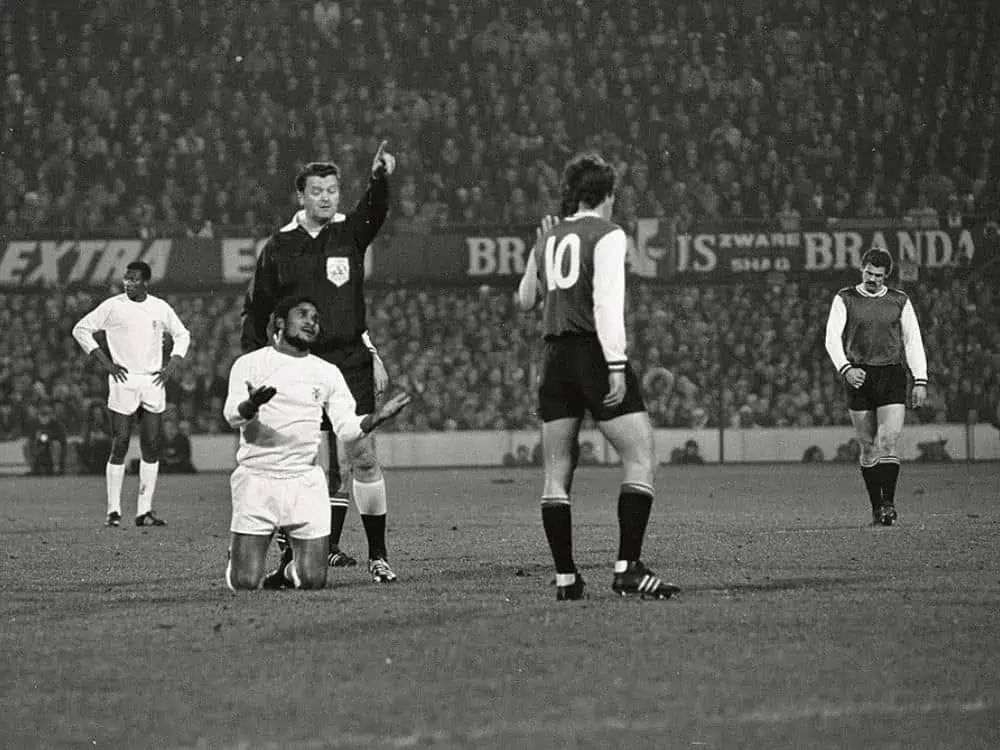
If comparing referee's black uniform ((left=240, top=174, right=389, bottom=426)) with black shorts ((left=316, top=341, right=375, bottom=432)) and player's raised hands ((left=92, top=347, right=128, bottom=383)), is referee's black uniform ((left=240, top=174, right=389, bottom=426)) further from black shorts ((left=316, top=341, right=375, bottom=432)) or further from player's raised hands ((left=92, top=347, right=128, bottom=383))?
player's raised hands ((left=92, top=347, right=128, bottom=383))

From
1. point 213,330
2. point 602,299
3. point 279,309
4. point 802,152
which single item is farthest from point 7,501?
point 802,152

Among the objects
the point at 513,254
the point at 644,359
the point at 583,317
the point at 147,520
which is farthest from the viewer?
the point at 513,254

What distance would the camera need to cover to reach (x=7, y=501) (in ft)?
64.7

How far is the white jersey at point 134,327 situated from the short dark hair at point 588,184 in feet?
27.1

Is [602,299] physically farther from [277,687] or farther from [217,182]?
[217,182]

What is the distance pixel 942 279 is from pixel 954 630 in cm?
2397

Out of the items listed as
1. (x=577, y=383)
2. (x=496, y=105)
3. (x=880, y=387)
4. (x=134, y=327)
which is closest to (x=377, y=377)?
(x=577, y=383)

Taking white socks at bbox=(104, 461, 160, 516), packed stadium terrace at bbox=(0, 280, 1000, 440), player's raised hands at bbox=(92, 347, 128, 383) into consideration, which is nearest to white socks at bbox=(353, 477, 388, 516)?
white socks at bbox=(104, 461, 160, 516)

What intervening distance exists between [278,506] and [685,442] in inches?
835

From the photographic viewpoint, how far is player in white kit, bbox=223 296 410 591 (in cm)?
846

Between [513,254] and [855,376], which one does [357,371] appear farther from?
[513,254]

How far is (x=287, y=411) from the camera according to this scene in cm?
861

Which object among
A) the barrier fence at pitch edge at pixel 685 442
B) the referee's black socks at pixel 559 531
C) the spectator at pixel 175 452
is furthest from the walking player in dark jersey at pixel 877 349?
the spectator at pixel 175 452

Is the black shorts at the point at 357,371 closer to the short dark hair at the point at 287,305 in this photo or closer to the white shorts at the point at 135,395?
the short dark hair at the point at 287,305
